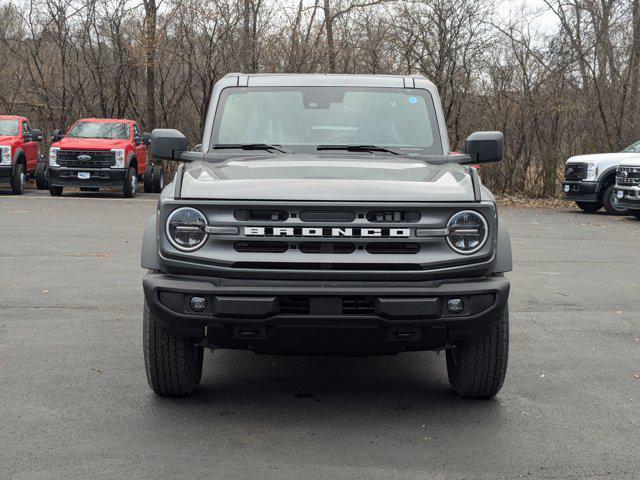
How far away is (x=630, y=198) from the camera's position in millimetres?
18359

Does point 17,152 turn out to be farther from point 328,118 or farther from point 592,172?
point 328,118

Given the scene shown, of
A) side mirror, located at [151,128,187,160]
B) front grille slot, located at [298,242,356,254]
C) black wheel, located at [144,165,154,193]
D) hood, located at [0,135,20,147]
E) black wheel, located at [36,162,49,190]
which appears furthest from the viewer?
black wheel, located at [144,165,154,193]

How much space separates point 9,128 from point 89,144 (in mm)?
2321

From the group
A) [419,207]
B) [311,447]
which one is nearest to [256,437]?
[311,447]

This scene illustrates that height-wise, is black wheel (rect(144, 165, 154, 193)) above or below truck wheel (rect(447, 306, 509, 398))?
above

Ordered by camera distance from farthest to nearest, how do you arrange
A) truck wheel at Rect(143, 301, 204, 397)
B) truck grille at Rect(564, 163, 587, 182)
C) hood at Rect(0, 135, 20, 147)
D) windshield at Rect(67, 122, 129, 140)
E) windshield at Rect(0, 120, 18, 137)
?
windshield at Rect(67, 122, 129, 140) → windshield at Rect(0, 120, 18, 137) → hood at Rect(0, 135, 20, 147) → truck grille at Rect(564, 163, 587, 182) → truck wheel at Rect(143, 301, 204, 397)

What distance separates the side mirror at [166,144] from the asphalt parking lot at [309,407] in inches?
54.1

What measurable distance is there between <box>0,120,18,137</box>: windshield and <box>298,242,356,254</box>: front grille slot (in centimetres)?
1946

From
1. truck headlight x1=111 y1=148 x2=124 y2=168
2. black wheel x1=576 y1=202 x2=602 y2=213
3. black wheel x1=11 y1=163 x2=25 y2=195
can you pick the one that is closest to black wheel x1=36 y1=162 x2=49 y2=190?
black wheel x1=11 y1=163 x2=25 y2=195

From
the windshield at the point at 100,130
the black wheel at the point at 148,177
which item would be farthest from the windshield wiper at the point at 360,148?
the black wheel at the point at 148,177

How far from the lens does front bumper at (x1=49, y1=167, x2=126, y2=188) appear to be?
2161 cm

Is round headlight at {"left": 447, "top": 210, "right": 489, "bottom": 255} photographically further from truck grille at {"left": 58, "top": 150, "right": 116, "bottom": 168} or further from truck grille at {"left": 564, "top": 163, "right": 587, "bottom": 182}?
truck grille at {"left": 58, "top": 150, "right": 116, "bottom": 168}

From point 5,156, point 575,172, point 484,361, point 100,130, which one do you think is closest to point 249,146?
point 484,361

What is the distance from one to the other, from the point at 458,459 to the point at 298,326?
3.16 feet
